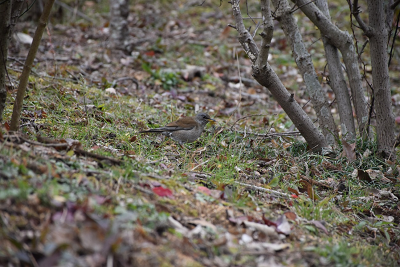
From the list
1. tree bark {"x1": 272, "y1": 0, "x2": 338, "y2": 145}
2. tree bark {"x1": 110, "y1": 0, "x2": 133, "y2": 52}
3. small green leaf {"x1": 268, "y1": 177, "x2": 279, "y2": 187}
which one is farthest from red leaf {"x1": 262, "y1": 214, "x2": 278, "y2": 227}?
tree bark {"x1": 110, "y1": 0, "x2": 133, "y2": 52}

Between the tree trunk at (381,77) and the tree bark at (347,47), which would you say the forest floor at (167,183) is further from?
the tree bark at (347,47)

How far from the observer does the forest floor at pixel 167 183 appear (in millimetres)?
→ 2371

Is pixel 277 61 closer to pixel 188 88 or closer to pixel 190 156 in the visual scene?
pixel 188 88

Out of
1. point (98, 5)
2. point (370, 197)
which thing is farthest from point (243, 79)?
point (98, 5)

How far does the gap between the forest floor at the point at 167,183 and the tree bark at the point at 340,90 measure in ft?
0.99

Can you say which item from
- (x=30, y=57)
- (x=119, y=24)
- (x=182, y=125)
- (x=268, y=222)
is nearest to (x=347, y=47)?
(x=182, y=125)

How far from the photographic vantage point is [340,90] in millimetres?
5523

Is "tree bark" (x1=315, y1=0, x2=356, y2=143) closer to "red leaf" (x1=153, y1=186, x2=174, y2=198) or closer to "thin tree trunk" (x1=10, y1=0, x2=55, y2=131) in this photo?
"red leaf" (x1=153, y1=186, x2=174, y2=198)

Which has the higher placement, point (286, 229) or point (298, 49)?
point (298, 49)

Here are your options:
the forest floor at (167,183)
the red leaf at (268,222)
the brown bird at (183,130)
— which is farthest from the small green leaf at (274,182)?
the brown bird at (183,130)

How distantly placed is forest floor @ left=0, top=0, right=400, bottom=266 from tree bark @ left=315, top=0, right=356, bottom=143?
11.9 inches

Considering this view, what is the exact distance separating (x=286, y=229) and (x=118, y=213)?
1.39 meters

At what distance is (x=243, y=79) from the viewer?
9.04 metres

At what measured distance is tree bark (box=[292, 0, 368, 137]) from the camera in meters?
5.29
